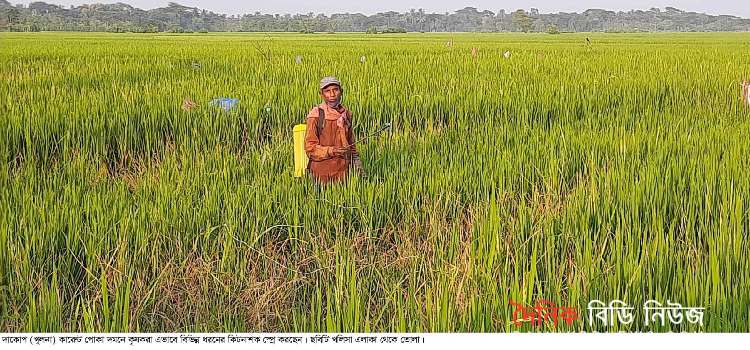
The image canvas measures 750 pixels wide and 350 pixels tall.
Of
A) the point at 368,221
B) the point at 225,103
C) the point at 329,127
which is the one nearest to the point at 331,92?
the point at 329,127

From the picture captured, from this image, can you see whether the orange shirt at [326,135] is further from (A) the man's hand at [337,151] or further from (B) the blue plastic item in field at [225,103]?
(B) the blue plastic item in field at [225,103]

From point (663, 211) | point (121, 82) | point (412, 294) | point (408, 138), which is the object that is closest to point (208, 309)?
point (412, 294)

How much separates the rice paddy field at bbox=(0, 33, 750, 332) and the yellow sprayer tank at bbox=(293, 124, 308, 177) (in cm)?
8

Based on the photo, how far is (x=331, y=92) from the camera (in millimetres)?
1436

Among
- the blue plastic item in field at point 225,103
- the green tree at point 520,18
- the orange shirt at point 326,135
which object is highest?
the green tree at point 520,18

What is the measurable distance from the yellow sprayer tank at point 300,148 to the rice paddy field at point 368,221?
76 mm

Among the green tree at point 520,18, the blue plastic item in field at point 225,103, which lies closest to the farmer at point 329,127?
the green tree at point 520,18

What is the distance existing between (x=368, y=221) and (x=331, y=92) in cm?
30

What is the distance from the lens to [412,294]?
1068 mm

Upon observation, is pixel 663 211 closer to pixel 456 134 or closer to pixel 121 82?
pixel 456 134

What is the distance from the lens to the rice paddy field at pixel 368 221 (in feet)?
3.63

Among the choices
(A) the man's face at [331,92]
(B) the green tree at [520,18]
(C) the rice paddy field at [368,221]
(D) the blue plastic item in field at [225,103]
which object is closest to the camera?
(C) the rice paddy field at [368,221]

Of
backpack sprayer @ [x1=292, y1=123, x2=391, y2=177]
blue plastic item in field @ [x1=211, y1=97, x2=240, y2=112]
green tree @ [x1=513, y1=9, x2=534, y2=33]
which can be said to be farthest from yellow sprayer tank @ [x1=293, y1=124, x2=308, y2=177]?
blue plastic item in field @ [x1=211, y1=97, x2=240, y2=112]

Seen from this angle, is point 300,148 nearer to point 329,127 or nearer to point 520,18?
point 329,127
